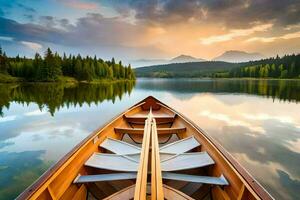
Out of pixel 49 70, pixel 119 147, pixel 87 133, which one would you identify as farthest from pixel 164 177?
pixel 49 70

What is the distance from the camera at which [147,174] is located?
303 cm

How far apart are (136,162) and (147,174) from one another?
656mm

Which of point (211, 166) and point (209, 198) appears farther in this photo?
point (211, 166)

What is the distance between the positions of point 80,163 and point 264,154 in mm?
5266

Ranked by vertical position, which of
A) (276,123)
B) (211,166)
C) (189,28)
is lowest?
(276,123)

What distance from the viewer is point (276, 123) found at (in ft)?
35.9

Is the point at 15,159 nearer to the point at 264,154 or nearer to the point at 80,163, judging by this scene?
the point at 80,163

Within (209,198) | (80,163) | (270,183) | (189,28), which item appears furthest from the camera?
(189,28)

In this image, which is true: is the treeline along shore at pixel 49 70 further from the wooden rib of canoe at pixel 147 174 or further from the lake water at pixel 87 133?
the wooden rib of canoe at pixel 147 174

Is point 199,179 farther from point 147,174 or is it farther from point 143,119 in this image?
point 143,119

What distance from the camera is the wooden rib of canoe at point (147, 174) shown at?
102 inches

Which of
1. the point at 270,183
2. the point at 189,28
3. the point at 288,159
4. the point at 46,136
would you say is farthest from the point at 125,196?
the point at 189,28

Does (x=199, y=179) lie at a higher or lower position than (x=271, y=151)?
higher

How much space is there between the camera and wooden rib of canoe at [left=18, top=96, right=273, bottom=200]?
2.60m
